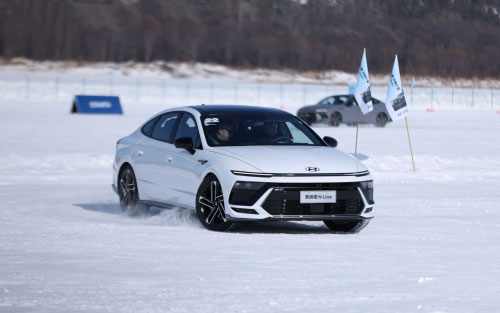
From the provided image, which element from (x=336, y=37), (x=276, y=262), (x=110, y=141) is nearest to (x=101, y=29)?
(x=336, y=37)

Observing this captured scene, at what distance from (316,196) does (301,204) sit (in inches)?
6.6

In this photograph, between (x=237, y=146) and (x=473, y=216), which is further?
(x=473, y=216)

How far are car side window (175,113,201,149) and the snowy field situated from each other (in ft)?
2.92

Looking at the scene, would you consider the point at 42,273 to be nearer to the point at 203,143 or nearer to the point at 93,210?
the point at 203,143

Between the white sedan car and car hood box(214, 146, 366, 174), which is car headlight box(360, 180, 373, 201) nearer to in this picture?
the white sedan car

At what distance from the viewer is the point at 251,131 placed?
1151 centimetres

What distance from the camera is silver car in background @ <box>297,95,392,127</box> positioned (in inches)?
1631

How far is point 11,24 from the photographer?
124 metres

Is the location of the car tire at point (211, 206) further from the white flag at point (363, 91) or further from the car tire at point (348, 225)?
the white flag at point (363, 91)

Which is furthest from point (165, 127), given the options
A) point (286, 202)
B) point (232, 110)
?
point (286, 202)

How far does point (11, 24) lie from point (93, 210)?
114 meters

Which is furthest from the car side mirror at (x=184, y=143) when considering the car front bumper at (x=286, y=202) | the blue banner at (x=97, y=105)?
the blue banner at (x=97, y=105)

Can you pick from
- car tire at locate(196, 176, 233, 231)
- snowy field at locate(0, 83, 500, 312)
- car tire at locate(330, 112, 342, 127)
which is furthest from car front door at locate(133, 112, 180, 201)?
car tire at locate(330, 112, 342, 127)

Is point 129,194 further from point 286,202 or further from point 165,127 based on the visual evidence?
point 286,202
